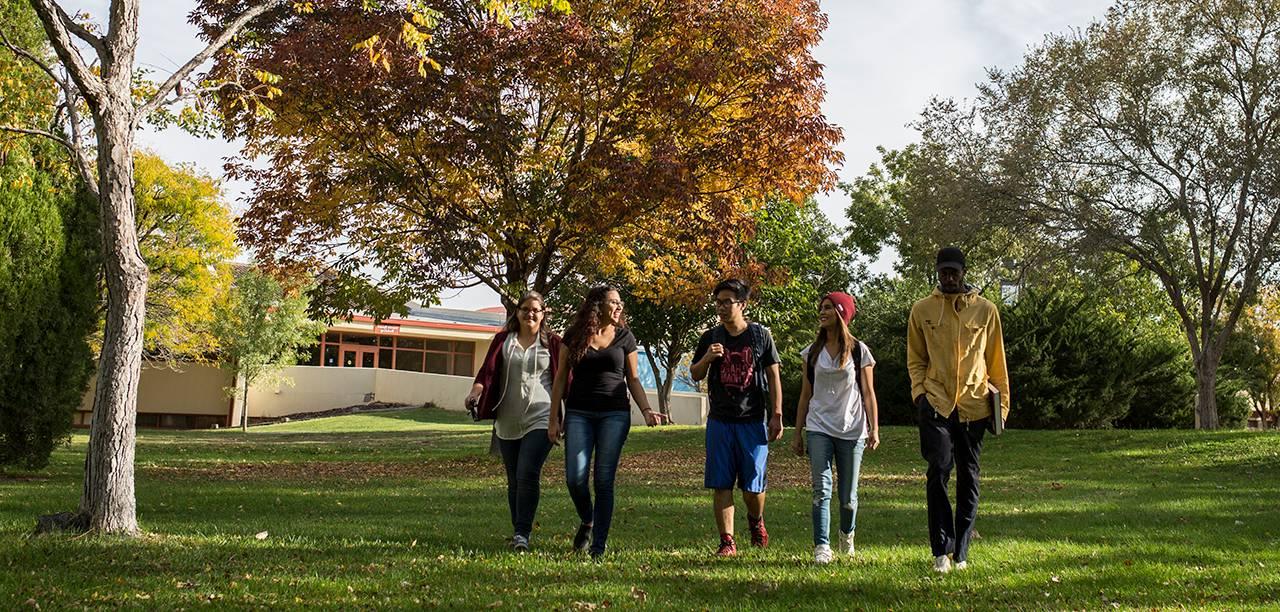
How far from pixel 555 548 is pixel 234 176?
12576 mm

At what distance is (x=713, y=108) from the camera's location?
53.6 ft

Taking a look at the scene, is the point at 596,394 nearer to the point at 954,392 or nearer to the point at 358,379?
the point at 954,392

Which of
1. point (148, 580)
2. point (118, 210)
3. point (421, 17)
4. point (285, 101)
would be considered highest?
point (285, 101)

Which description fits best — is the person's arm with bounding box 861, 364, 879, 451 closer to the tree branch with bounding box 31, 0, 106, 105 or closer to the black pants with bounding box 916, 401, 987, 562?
the black pants with bounding box 916, 401, 987, 562

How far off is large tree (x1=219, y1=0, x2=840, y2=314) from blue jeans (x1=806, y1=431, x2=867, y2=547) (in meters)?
8.65

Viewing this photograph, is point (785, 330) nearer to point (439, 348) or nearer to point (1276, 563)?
point (439, 348)

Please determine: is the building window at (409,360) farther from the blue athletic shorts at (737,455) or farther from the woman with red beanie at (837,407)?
the woman with red beanie at (837,407)

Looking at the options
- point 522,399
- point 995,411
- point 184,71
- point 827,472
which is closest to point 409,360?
point 184,71

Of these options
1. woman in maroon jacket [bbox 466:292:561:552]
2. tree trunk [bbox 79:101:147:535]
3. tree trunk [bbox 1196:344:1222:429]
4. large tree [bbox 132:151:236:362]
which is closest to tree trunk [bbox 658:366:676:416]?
large tree [bbox 132:151:236:362]

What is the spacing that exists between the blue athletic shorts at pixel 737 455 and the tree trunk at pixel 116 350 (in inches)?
164

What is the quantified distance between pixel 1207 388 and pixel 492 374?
21.8 metres

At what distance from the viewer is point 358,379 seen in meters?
48.9

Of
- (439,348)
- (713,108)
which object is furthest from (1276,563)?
(439,348)

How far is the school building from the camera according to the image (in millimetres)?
44531
